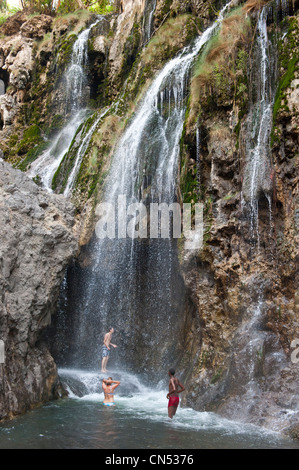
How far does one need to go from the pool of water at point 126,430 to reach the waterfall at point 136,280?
10.4ft

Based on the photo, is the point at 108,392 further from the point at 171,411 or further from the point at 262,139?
the point at 262,139

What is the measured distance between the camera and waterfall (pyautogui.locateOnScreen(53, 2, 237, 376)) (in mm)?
13906

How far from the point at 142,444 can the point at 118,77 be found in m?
18.9

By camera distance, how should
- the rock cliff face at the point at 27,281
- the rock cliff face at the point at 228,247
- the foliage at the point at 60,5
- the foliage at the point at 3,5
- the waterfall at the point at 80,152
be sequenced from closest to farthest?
the rock cliff face at the point at 27,281, the rock cliff face at the point at 228,247, the waterfall at the point at 80,152, the foliage at the point at 60,5, the foliage at the point at 3,5

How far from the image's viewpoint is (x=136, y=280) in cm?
1467

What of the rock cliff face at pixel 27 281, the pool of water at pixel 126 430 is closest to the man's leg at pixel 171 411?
the pool of water at pixel 126 430

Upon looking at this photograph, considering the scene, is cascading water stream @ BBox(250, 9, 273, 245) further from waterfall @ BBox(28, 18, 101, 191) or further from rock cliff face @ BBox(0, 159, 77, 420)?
waterfall @ BBox(28, 18, 101, 191)

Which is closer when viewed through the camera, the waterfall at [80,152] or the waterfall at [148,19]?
the waterfall at [80,152]

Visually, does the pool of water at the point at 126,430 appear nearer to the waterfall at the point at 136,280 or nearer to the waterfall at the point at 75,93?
the waterfall at the point at 136,280

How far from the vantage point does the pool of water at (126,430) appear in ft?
24.2

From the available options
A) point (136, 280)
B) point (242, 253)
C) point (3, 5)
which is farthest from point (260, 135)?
point (3, 5)

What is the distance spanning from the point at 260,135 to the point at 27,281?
7222 millimetres
